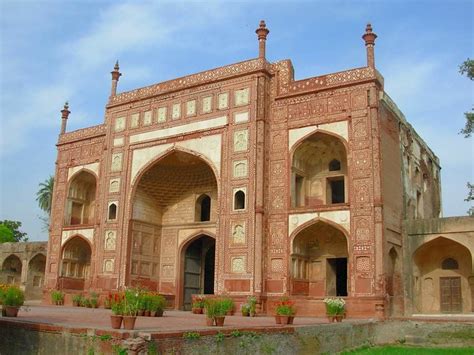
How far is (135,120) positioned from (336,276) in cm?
1056

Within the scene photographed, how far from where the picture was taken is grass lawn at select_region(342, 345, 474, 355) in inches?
468

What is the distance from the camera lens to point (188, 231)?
22594mm

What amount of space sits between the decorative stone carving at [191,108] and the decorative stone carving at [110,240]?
19.1ft

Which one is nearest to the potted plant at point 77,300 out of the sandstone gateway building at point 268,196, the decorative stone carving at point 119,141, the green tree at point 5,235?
the sandstone gateway building at point 268,196

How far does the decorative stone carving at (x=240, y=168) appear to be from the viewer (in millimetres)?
18906

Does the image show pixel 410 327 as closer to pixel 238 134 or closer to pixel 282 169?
pixel 282 169

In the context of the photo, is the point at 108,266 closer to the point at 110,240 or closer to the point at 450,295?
the point at 110,240

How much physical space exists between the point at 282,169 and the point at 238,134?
7.16 feet

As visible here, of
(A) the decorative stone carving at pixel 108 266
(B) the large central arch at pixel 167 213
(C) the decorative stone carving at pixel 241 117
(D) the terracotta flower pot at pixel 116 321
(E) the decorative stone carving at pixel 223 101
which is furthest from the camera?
(B) the large central arch at pixel 167 213

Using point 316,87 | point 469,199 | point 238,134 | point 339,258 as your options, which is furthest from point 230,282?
point 469,199

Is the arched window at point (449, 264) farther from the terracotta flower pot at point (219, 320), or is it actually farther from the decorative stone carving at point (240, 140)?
the terracotta flower pot at point (219, 320)

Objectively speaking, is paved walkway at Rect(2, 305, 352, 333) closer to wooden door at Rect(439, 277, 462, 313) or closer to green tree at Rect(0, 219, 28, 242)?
wooden door at Rect(439, 277, 462, 313)

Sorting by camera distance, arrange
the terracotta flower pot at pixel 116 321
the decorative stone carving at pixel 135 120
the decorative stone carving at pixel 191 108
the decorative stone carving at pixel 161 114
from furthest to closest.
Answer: the decorative stone carving at pixel 135 120, the decorative stone carving at pixel 161 114, the decorative stone carving at pixel 191 108, the terracotta flower pot at pixel 116 321

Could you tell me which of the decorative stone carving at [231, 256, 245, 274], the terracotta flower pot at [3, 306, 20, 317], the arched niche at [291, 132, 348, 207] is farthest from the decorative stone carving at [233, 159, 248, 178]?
the terracotta flower pot at [3, 306, 20, 317]
